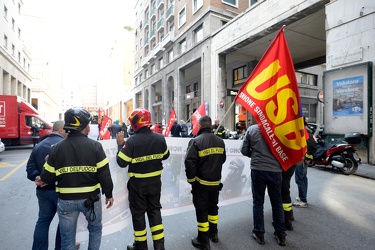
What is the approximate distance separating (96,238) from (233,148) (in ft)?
8.47

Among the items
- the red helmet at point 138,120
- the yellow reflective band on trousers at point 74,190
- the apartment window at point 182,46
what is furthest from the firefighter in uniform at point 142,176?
the apartment window at point 182,46

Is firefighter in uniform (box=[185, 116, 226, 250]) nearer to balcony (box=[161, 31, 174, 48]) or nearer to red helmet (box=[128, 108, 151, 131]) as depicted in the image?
red helmet (box=[128, 108, 151, 131])

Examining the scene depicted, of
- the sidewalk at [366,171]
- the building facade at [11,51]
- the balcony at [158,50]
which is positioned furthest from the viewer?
the balcony at [158,50]

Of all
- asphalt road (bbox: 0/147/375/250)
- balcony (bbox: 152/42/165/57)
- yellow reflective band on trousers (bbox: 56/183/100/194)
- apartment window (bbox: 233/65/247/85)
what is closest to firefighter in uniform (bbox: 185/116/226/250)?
asphalt road (bbox: 0/147/375/250)

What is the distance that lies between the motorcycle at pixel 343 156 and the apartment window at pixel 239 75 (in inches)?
541

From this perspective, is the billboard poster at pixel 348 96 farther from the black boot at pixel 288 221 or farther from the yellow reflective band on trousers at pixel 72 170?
the yellow reflective band on trousers at pixel 72 170

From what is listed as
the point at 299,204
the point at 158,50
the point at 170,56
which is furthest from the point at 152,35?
the point at 299,204

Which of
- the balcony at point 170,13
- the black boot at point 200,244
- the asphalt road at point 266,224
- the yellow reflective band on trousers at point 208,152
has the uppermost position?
the balcony at point 170,13

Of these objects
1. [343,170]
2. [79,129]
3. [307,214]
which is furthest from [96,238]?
[343,170]

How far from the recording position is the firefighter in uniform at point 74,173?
226 cm

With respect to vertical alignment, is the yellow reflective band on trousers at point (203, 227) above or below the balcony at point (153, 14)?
below

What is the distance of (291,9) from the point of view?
38.4ft

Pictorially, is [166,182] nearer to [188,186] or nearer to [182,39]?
[188,186]

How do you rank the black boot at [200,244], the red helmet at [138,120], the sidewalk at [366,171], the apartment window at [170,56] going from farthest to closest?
1. the apartment window at [170,56]
2. the sidewalk at [366,171]
3. the black boot at [200,244]
4. the red helmet at [138,120]
